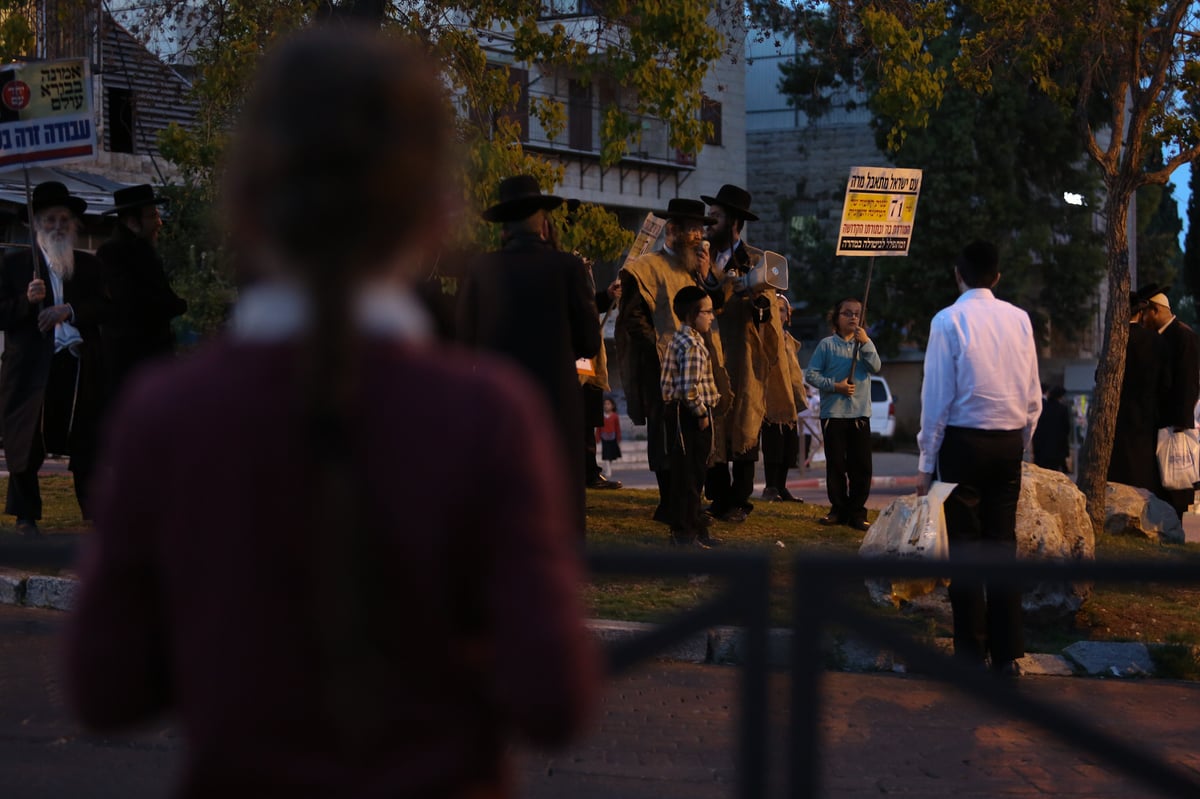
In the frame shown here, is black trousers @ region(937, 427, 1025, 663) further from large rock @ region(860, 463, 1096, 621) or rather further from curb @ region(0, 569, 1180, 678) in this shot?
large rock @ region(860, 463, 1096, 621)

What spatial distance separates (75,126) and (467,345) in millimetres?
4094

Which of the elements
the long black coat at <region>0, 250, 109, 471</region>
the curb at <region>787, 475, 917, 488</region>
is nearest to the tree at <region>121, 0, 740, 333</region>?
the long black coat at <region>0, 250, 109, 471</region>

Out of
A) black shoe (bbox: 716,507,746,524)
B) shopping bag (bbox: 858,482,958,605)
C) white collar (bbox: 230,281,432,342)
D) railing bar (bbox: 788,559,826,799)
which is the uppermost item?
white collar (bbox: 230,281,432,342)

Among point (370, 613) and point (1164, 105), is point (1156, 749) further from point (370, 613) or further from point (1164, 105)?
point (1164, 105)

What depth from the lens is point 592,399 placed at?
13305 millimetres

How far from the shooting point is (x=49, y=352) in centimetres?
955

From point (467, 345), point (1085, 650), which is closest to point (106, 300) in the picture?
point (467, 345)

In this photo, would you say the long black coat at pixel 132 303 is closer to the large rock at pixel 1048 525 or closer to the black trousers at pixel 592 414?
the black trousers at pixel 592 414

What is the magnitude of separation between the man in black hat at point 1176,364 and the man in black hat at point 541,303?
275 inches

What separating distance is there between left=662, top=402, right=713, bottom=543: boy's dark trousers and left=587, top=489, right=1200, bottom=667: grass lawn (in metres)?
0.20

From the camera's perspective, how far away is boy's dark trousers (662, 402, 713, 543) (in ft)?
30.8

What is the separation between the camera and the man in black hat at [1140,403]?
12.7m

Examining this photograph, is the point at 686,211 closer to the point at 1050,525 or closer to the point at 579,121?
the point at 1050,525

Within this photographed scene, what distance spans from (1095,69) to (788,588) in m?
12.1
